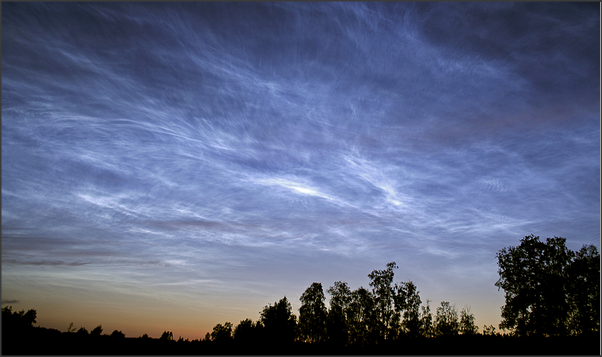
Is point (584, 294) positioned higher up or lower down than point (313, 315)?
higher up

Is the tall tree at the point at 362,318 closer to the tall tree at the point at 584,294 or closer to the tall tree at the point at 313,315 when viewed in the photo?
the tall tree at the point at 313,315

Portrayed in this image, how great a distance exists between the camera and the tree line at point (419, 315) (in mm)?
22844

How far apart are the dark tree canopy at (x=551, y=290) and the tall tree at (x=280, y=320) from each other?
43369mm

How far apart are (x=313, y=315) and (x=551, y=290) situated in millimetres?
45921

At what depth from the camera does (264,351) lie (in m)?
20.8

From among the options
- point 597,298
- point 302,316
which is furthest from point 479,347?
point 302,316

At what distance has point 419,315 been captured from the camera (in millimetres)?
59031

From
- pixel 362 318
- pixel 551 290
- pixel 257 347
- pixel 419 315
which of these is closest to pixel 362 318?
pixel 362 318

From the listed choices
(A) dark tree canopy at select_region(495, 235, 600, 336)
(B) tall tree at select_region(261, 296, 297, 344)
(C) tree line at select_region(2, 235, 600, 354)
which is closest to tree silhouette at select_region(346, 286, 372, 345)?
(C) tree line at select_region(2, 235, 600, 354)

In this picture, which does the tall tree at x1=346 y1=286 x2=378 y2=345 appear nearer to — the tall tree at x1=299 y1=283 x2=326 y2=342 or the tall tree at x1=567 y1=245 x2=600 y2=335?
the tall tree at x1=299 y1=283 x2=326 y2=342

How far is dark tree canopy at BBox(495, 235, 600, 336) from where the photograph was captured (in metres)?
42.1

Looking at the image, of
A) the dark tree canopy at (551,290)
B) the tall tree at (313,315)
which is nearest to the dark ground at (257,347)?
the dark tree canopy at (551,290)

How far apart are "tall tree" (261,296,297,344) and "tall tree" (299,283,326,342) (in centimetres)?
238

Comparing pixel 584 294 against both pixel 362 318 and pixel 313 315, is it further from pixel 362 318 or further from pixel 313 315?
pixel 313 315
